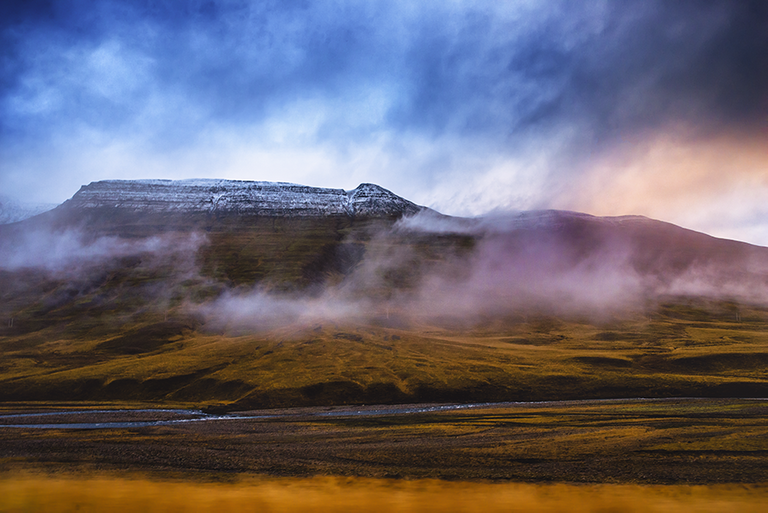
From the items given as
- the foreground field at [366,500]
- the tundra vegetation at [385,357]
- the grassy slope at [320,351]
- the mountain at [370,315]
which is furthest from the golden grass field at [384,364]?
the foreground field at [366,500]


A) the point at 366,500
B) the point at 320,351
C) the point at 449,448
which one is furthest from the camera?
the point at 320,351

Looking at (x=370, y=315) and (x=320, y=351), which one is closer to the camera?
(x=320, y=351)

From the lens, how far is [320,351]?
87.0m

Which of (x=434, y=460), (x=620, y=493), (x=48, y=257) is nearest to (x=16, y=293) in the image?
(x=48, y=257)

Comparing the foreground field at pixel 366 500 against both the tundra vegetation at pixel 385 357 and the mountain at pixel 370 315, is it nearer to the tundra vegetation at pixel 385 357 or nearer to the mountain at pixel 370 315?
the tundra vegetation at pixel 385 357

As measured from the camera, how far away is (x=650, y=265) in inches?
6777

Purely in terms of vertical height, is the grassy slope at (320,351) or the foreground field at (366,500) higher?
the foreground field at (366,500)

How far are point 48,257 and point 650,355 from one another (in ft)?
659

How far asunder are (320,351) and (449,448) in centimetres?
6250

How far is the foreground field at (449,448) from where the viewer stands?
70.2 feet

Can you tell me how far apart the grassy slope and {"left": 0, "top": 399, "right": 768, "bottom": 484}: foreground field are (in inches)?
914

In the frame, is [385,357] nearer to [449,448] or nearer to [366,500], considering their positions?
[449,448]

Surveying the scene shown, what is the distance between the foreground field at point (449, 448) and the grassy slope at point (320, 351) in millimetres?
23204

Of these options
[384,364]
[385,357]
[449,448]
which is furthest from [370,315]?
[449,448]
